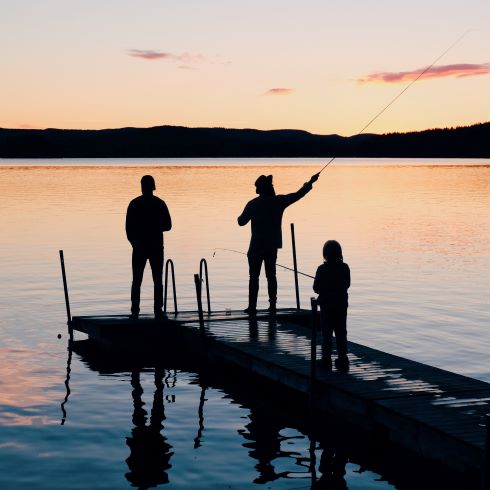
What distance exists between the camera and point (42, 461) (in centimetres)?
1149

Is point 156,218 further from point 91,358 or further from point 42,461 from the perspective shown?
point 42,461

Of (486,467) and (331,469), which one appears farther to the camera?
(331,469)

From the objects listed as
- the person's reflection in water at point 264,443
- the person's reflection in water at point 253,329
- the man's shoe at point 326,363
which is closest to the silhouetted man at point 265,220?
the person's reflection in water at point 253,329

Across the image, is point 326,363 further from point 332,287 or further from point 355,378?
point 332,287

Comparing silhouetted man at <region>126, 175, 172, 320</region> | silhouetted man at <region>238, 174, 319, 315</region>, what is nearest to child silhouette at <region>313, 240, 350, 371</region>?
silhouetted man at <region>238, 174, 319, 315</region>

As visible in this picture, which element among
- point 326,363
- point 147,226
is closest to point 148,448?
point 326,363

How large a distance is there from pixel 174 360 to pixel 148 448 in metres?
5.48

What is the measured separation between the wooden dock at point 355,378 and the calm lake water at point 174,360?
553mm

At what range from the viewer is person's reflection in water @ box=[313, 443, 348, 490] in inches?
428

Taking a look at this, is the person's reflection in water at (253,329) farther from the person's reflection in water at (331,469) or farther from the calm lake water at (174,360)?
the person's reflection in water at (331,469)

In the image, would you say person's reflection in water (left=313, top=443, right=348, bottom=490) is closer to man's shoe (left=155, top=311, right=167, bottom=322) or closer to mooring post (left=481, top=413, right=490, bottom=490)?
mooring post (left=481, top=413, right=490, bottom=490)

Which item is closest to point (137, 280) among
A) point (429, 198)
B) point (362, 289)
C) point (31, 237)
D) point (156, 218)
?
point (156, 218)

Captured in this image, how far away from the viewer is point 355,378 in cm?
1262

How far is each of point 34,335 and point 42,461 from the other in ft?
28.6
